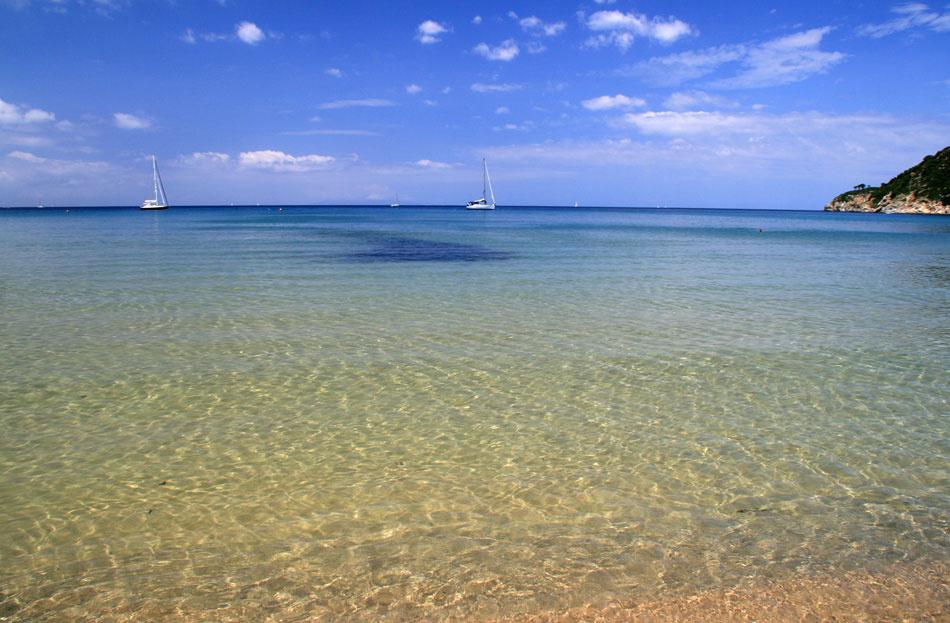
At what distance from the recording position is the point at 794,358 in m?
10.6

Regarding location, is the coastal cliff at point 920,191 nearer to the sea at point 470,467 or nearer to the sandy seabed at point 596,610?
the sea at point 470,467

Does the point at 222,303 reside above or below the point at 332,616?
above

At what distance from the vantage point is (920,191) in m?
150

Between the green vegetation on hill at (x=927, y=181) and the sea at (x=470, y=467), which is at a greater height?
the green vegetation on hill at (x=927, y=181)

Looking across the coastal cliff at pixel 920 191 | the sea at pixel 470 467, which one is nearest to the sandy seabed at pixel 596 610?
the sea at pixel 470 467

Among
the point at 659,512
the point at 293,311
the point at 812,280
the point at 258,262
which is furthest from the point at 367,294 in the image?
the point at 812,280

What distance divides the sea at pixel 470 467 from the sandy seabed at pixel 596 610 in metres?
0.02

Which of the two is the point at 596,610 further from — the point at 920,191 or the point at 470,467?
the point at 920,191

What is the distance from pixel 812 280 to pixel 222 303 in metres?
22.0

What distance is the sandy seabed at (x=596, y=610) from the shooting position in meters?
3.96

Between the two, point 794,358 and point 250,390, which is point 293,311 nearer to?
point 250,390

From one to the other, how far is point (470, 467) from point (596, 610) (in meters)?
2.44

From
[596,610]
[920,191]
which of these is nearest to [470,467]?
[596,610]

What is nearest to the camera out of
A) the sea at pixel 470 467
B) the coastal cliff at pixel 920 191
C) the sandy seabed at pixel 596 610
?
the sandy seabed at pixel 596 610
